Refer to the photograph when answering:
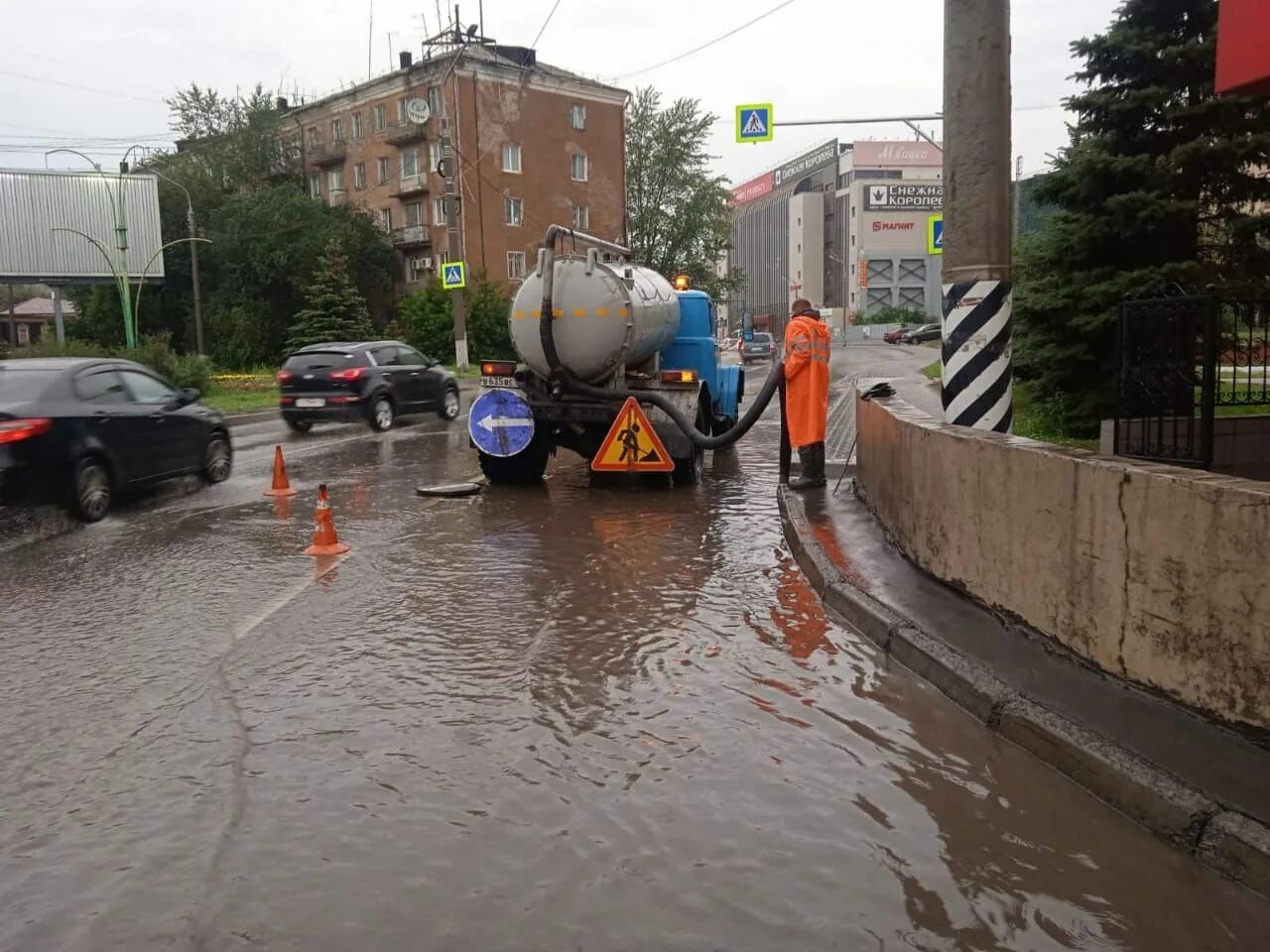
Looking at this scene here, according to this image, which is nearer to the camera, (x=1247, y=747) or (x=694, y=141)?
(x=1247, y=747)

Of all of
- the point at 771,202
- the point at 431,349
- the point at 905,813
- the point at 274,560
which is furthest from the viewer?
the point at 771,202

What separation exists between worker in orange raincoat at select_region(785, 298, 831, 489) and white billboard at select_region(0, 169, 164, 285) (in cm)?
3852

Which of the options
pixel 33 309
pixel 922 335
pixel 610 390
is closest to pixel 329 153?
pixel 922 335

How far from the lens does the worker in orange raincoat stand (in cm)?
987

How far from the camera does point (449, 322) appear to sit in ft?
148

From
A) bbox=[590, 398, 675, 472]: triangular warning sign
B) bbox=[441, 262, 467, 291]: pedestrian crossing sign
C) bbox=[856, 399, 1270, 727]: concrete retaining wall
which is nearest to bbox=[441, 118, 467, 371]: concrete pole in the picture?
bbox=[441, 262, 467, 291]: pedestrian crossing sign

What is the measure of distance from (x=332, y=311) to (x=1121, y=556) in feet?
150

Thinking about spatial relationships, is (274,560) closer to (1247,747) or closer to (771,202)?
(1247,747)

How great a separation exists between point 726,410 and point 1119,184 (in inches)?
227

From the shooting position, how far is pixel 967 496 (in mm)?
6098

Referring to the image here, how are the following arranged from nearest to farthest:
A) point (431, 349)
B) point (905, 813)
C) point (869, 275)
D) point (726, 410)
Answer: point (905, 813)
point (726, 410)
point (431, 349)
point (869, 275)

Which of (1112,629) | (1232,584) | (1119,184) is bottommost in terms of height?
(1112,629)

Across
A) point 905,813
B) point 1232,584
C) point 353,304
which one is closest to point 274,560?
point 905,813

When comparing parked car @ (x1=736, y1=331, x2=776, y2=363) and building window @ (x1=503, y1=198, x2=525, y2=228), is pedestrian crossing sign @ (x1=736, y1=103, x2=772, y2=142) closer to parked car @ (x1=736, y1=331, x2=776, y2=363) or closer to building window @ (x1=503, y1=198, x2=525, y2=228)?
parked car @ (x1=736, y1=331, x2=776, y2=363)
